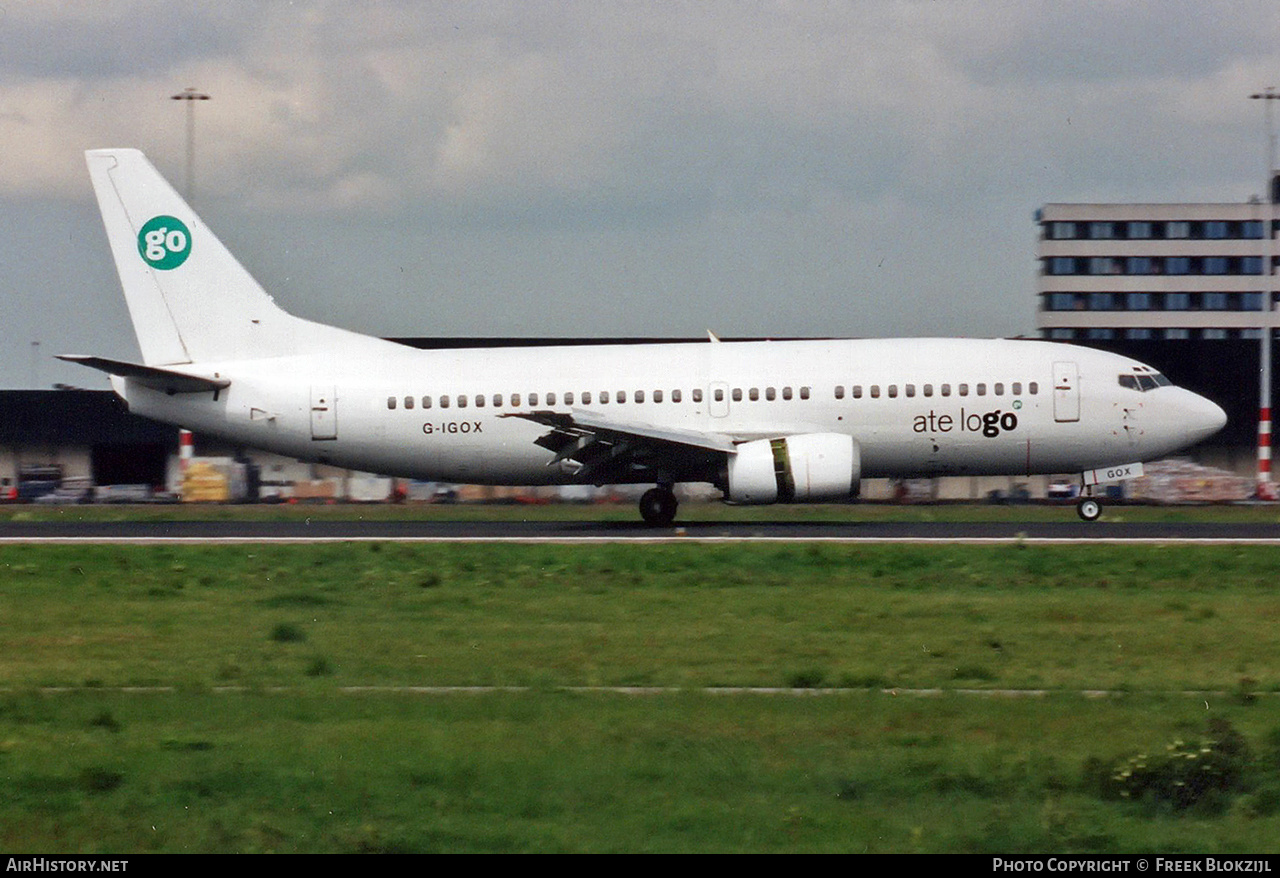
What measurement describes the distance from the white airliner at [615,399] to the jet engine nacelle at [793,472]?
4 cm

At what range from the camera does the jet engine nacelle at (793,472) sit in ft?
106

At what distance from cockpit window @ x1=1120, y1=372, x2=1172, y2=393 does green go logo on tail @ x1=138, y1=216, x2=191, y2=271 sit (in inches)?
820

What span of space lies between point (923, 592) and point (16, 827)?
13.8 m

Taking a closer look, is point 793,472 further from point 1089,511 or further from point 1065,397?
point 1089,511

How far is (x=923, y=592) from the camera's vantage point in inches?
840

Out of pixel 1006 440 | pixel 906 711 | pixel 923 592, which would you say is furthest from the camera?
pixel 1006 440

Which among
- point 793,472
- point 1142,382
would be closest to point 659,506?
point 793,472

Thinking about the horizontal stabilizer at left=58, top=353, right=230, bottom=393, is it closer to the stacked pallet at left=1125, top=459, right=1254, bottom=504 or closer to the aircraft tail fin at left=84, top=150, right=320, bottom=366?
the aircraft tail fin at left=84, top=150, right=320, bottom=366

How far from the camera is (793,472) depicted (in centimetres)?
3238

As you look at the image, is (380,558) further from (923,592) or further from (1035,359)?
(1035,359)

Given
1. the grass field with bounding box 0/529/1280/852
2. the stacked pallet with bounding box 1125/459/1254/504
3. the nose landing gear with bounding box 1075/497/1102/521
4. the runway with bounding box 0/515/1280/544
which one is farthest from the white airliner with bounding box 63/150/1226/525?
the stacked pallet with bounding box 1125/459/1254/504

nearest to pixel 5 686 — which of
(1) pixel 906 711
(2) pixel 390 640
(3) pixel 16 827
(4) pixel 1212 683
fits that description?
(2) pixel 390 640

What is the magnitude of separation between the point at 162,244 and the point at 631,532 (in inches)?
508

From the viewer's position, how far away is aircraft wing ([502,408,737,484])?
106ft
